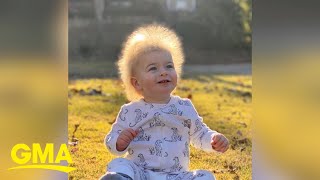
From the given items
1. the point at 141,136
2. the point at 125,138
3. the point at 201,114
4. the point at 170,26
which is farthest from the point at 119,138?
the point at 170,26

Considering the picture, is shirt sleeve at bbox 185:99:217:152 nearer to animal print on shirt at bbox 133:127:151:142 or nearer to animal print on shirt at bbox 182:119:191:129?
animal print on shirt at bbox 182:119:191:129

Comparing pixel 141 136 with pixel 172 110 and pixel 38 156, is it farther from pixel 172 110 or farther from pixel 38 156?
pixel 38 156

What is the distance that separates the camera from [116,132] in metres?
2.72

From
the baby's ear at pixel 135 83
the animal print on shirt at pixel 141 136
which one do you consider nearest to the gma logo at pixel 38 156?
the animal print on shirt at pixel 141 136

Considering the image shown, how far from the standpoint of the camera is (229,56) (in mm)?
10734

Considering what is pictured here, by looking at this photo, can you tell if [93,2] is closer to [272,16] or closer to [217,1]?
[217,1]

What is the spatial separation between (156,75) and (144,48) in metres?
0.14

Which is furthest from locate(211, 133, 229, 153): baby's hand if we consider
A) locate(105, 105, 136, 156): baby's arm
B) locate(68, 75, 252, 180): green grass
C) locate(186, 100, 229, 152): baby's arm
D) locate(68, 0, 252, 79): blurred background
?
locate(68, 0, 252, 79): blurred background

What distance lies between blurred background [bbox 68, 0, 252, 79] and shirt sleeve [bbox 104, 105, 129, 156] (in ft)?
20.1

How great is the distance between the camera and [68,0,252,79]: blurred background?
9367mm

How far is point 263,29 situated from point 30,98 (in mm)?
1014

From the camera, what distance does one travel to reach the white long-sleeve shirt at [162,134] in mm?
2693

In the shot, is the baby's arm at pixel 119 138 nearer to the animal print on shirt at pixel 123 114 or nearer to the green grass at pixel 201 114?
the animal print on shirt at pixel 123 114

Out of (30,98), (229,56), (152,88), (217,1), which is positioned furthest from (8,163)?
(217,1)
